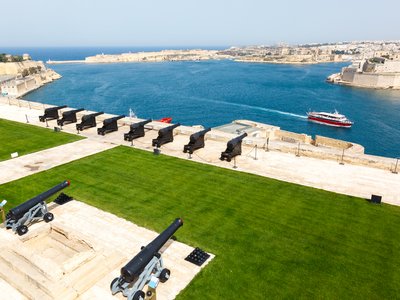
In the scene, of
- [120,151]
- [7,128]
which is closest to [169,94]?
[7,128]

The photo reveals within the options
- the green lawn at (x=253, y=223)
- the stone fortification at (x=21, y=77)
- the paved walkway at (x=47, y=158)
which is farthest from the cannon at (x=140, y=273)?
the stone fortification at (x=21, y=77)

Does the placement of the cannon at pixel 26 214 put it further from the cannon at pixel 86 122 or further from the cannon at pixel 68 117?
the cannon at pixel 68 117

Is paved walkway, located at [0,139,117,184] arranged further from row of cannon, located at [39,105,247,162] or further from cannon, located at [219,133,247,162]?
cannon, located at [219,133,247,162]

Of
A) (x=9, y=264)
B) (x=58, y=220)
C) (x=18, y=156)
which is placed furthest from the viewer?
(x=18, y=156)

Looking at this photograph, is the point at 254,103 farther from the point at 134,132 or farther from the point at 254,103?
the point at 134,132

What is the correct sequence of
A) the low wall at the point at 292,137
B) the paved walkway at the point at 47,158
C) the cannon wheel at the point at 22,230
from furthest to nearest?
the low wall at the point at 292,137
the paved walkway at the point at 47,158
the cannon wheel at the point at 22,230

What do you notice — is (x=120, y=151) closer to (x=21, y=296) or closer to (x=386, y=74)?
(x=21, y=296)
